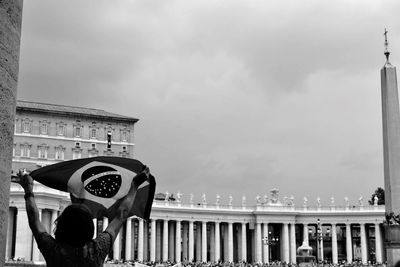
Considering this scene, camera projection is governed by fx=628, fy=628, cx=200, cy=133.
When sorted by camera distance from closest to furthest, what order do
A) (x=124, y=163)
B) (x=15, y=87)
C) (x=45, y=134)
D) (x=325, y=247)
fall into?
(x=15, y=87) < (x=124, y=163) < (x=45, y=134) < (x=325, y=247)

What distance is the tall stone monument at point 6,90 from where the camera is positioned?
189 inches

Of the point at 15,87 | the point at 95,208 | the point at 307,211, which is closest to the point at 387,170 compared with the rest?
the point at 95,208

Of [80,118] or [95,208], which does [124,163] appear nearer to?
[95,208]

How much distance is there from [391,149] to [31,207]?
26.9 meters

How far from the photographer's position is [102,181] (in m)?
6.77

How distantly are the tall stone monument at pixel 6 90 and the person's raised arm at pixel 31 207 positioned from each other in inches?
5.6

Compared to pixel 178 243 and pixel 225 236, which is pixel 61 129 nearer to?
pixel 178 243

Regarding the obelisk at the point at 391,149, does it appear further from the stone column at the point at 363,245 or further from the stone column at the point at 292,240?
the stone column at the point at 292,240

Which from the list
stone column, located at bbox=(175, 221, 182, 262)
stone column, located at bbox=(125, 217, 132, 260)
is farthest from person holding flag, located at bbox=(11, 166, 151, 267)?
stone column, located at bbox=(175, 221, 182, 262)

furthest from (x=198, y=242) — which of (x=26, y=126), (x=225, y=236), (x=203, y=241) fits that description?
(x=26, y=126)

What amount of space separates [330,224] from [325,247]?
2277cm

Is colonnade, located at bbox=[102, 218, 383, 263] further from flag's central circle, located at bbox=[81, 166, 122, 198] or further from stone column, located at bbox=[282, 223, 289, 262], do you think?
flag's central circle, located at bbox=[81, 166, 122, 198]

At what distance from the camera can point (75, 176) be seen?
678cm

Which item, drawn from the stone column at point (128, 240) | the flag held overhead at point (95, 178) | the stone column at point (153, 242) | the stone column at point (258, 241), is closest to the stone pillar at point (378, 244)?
the stone column at point (258, 241)
